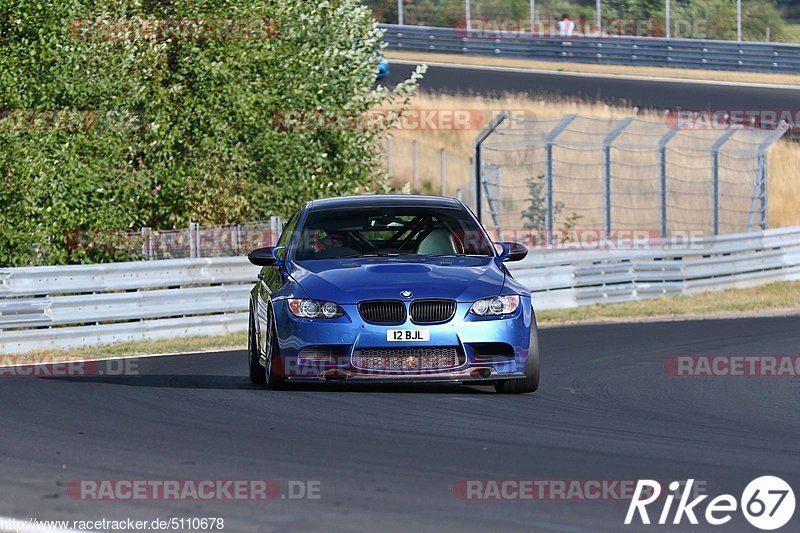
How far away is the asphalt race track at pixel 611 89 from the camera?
40.6 m

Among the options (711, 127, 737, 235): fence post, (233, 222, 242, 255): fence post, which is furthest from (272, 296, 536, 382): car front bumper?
(711, 127, 737, 235): fence post

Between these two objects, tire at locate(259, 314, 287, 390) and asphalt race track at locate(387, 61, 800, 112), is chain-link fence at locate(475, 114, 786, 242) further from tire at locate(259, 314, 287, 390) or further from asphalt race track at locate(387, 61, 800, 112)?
tire at locate(259, 314, 287, 390)

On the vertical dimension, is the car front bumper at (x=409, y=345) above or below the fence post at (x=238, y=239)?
above

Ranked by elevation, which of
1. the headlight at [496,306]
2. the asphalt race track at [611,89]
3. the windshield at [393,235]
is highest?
the windshield at [393,235]

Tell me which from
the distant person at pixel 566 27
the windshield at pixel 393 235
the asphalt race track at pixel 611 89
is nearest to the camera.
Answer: the windshield at pixel 393 235

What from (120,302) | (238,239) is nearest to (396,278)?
(120,302)

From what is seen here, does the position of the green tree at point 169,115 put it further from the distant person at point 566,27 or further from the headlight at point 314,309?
the distant person at point 566,27

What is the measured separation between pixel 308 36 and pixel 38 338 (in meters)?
9.53

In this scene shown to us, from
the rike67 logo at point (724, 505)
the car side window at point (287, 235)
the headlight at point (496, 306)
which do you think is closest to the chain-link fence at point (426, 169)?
the car side window at point (287, 235)

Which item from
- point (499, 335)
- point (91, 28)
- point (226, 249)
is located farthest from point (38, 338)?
Answer: point (499, 335)

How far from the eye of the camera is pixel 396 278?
1089 centimetres

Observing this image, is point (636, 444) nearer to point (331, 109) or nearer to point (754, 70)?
point (331, 109)

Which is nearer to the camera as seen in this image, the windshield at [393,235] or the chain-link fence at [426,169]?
the windshield at [393,235]

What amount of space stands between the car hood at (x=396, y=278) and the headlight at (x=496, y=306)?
1.9 inches
